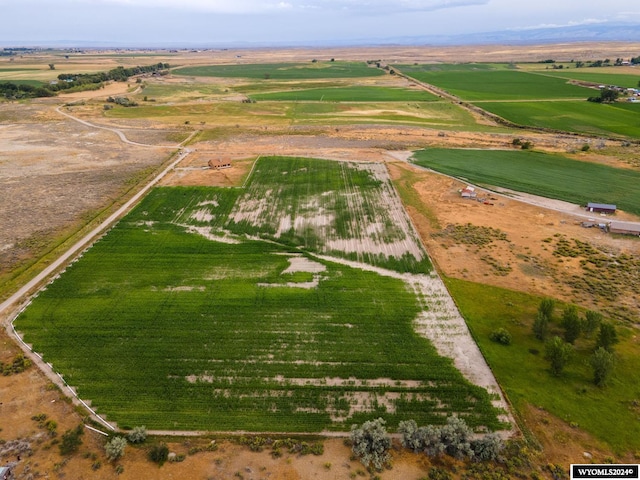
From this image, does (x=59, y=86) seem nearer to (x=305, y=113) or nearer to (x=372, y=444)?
(x=305, y=113)

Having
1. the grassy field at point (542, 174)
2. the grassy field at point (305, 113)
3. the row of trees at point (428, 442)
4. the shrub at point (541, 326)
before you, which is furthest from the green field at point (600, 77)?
the row of trees at point (428, 442)

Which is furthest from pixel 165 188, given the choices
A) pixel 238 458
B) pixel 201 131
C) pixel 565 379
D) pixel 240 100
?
pixel 240 100

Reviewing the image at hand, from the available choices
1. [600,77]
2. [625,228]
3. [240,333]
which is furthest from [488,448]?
[600,77]

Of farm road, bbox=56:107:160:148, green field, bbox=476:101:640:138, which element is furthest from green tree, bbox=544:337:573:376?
green field, bbox=476:101:640:138

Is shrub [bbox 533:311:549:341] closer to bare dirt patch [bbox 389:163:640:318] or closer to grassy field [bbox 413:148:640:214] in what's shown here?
bare dirt patch [bbox 389:163:640:318]

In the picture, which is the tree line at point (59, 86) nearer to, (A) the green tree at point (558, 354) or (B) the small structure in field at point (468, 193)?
(B) the small structure in field at point (468, 193)

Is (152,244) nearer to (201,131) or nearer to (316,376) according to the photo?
(316,376)
